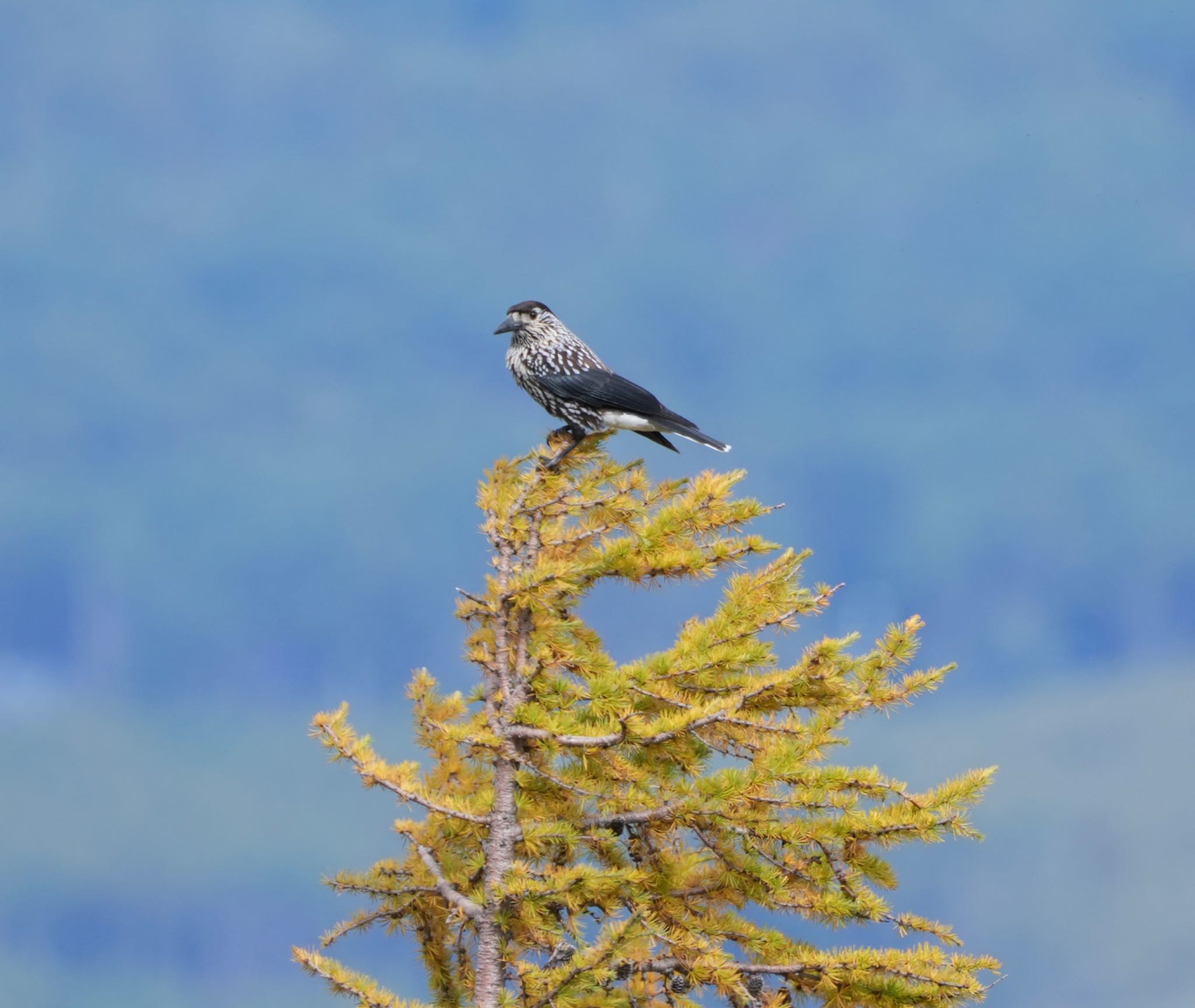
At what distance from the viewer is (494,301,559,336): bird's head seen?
30.1 ft

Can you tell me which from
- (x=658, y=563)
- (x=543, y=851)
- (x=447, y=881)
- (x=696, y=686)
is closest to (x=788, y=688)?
(x=696, y=686)

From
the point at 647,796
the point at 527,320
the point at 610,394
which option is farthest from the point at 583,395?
the point at 647,796

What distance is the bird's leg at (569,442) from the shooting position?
8.46m

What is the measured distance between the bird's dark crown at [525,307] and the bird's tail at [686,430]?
1310 mm

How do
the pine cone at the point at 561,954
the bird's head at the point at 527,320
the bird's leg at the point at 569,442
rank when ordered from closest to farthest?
the pine cone at the point at 561,954, the bird's leg at the point at 569,442, the bird's head at the point at 527,320

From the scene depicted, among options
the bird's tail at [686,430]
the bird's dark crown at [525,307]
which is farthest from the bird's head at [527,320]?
the bird's tail at [686,430]

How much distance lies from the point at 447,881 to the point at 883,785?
250cm

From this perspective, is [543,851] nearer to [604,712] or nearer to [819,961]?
[604,712]

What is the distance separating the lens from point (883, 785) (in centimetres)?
743

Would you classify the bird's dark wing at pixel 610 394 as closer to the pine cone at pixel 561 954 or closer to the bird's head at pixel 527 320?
the bird's head at pixel 527 320

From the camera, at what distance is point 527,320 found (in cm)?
923

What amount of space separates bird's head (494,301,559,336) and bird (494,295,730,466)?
0.04 metres

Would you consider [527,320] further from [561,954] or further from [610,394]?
[561,954]

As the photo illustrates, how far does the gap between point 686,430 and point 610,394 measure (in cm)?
53
